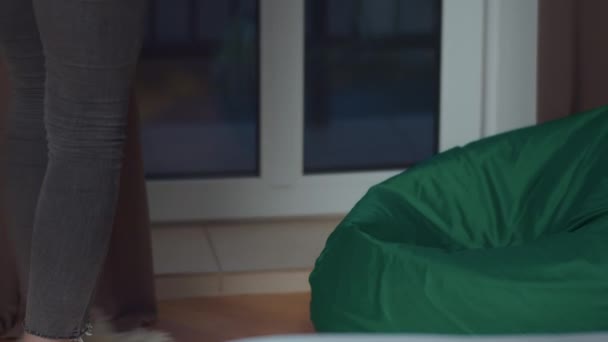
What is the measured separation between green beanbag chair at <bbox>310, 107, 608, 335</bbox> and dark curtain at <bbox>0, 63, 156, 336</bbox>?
1.18 feet

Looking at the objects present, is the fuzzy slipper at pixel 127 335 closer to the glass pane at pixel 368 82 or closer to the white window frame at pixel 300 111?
the white window frame at pixel 300 111

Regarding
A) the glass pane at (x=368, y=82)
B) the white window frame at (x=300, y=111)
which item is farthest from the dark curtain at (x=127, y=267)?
the glass pane at (x=368, y=82)

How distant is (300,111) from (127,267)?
0.76 m

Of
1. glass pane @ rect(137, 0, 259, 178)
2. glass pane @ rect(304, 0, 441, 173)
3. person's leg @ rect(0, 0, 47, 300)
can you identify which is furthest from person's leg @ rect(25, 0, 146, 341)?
glass pane @ rect(304, 0, 441, 173)

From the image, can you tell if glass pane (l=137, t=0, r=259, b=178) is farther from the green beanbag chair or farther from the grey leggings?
the grey leggings

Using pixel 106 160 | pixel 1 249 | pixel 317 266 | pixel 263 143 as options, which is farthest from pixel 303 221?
pixel 106 160

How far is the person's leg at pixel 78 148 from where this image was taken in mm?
1429

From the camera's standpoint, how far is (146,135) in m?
3.68

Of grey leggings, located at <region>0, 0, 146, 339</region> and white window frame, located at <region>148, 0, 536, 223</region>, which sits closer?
grey leggings, located at <region>0, 0, 146, 339</region>

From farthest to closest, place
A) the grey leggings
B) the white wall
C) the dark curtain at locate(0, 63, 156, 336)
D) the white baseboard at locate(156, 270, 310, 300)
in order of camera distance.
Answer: the white wall < the white baseboard at locate(156, 270, 310, 300) < the dark curtain at locate(0, 63, 156, 336) < the grey leggings

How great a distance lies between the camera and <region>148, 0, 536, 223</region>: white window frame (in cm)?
280

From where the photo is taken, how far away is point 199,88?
164 inches

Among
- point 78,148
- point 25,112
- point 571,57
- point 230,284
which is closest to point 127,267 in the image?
point 230,284

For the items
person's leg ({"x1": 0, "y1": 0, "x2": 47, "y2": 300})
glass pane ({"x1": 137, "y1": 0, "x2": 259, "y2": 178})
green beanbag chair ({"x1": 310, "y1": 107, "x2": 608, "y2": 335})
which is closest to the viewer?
person's leg ({"x1": 0, "y1": 0, "x2": 47, "y2": 300})
